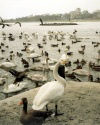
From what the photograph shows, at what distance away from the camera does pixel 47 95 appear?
7.11 meters

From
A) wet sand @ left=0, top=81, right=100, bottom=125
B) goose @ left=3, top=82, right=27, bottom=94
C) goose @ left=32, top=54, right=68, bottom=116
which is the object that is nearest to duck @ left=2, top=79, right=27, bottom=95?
goose @ left=3, top=82, right=27, bottom=94

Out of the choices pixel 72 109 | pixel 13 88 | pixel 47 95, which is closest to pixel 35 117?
pixel 47 95

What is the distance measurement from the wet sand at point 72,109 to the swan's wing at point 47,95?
1.79ft

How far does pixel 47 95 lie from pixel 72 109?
1.11 metres

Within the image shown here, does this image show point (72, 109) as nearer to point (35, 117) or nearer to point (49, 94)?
point (49, 94)

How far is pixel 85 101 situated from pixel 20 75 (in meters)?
5.51

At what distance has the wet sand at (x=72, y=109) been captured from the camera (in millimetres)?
7219

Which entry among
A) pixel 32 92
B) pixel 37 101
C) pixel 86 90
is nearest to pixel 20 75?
pixel 32 92

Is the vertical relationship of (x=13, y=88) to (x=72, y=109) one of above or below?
below

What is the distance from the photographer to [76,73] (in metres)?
16.2

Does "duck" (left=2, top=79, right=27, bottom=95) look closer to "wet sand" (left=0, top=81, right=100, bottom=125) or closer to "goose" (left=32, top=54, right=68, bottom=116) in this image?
"wet sand" (left=0, top=81, right=100, bottom=125)

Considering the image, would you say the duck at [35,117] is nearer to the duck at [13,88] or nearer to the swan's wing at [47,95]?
the swan's wing at [47,95]

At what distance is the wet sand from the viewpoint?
23.7ft

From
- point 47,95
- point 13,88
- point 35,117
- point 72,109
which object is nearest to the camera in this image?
point 35,117
